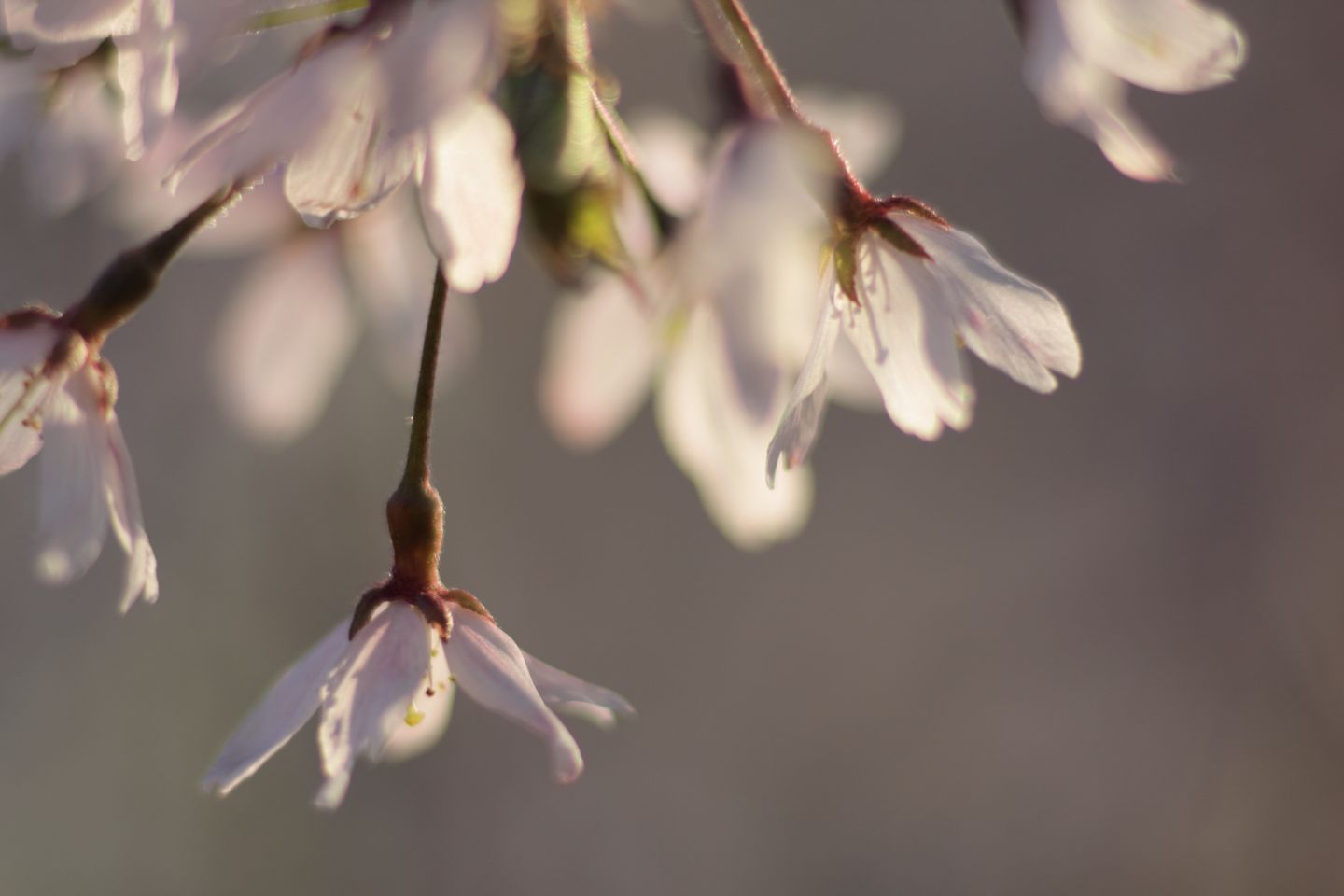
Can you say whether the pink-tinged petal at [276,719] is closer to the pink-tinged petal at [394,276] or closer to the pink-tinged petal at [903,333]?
the pink-tinged petal at [903,333]

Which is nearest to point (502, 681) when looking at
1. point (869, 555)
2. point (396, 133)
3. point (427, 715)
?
point (427, 715)

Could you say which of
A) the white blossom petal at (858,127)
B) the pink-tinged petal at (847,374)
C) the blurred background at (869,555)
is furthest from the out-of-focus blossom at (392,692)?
the blurred background at (869,555)

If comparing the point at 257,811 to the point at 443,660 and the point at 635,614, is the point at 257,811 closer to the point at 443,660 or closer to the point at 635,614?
the point at 635,614

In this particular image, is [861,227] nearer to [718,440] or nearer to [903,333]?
[903,333]

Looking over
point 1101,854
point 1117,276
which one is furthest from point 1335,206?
point 1101,854

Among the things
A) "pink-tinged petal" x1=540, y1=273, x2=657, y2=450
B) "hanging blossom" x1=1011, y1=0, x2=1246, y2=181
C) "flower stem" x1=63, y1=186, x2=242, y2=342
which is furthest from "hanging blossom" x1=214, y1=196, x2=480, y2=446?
"hanging blossom" x1=1011, y1=0, x2=1246, y2=181
